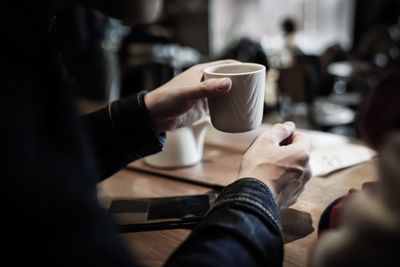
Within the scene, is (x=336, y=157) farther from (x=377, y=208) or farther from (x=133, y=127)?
(x=377, y=208)

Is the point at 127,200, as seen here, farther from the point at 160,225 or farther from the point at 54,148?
the point at 54,148

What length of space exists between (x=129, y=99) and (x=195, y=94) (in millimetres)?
172

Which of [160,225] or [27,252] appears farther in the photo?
[160,225]

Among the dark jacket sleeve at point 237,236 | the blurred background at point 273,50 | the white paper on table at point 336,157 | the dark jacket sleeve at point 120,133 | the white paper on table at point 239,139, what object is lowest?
the blurred background at point 273,50

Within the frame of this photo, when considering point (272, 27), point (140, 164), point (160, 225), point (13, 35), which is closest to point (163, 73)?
point (140, 164)

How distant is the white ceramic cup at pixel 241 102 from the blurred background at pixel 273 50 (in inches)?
7.2

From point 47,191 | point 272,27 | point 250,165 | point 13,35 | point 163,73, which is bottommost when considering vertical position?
point 272,27

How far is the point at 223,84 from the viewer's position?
744mm

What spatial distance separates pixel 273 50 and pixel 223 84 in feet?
18.4

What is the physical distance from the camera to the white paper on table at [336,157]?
101 cm

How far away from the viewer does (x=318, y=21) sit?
7.04 m

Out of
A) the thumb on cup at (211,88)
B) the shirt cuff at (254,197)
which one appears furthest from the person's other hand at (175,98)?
the shirt cuff at (254,197)

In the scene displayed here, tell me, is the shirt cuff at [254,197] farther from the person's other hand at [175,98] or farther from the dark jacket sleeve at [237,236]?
the person's other hand at [175,98]

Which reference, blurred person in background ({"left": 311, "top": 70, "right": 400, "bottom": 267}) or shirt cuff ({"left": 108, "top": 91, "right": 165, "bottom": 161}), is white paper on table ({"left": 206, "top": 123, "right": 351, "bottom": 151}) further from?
blurred person in background ({"left": 311, "top": 70, "right": 400, "bottom": 267})
